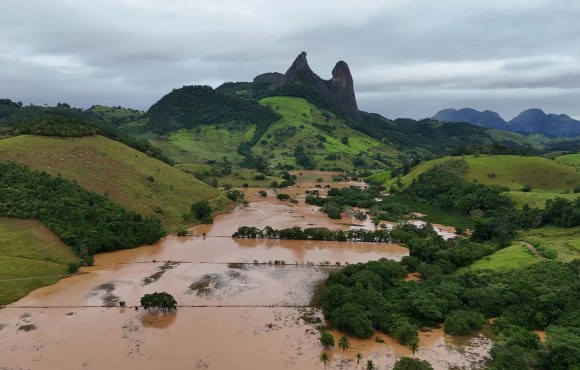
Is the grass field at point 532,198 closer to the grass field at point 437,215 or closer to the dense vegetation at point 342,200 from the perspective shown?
the grass field at point 437,215

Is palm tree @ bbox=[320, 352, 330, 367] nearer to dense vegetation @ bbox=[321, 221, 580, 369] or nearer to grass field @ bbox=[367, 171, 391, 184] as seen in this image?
dense vegetation @ bbox=[321, 221, 580, 369]

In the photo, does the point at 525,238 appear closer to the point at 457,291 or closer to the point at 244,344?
the point at 457,291

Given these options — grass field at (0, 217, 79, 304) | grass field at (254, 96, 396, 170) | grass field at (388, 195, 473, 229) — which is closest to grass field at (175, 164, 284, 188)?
grass field at (254, 96, 396, 170)

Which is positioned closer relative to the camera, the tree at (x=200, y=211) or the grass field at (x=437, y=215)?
the tree at (x=200, y=211)

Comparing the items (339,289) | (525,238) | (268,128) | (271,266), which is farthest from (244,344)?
(268,128)

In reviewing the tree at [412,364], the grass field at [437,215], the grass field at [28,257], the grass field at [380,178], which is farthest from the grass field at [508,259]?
the grass field at [380,178]
